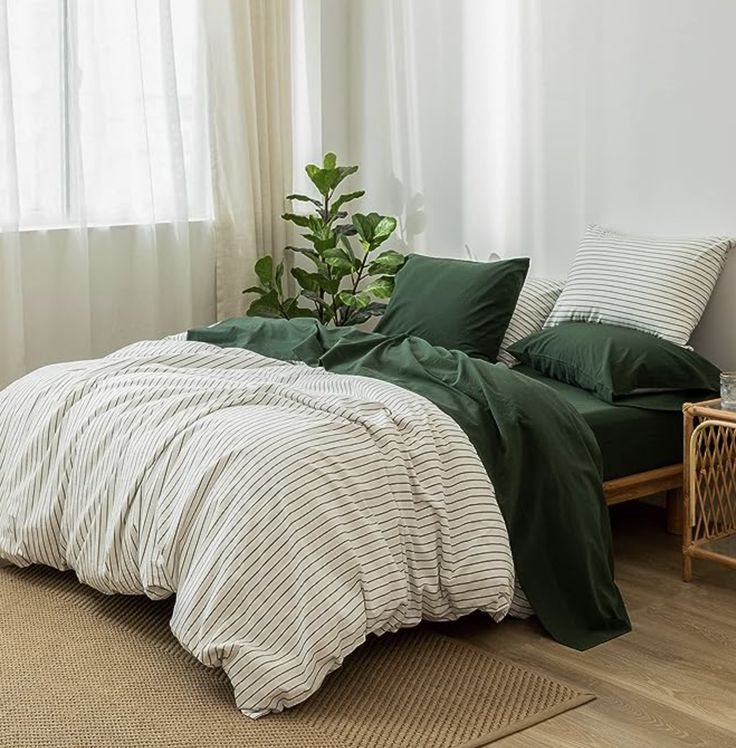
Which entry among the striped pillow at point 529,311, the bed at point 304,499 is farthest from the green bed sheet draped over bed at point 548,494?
the striped pillow at point 529,311

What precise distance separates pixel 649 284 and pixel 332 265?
1.62 metres

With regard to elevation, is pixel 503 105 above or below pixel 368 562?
above

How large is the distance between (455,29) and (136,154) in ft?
4.68

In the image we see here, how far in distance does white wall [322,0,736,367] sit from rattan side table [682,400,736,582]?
0.51 m

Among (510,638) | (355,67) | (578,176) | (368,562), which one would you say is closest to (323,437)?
(368,562)

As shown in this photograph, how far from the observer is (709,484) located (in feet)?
12.1

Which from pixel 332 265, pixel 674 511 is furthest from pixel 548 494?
pixel 332 265

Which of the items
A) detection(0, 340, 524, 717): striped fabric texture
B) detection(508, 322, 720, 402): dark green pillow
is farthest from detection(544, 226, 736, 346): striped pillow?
detection(0, 340, 524, 717): striped fabric texture

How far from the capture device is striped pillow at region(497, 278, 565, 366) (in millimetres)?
4297

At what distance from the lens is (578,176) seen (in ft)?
15.1

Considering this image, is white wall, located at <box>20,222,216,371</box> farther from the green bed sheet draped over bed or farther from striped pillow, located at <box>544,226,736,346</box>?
the green bed sheet draped over bed

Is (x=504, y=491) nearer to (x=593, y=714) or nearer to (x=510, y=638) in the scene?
(x=510, y=638)

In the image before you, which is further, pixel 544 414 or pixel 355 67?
pixel 355 67

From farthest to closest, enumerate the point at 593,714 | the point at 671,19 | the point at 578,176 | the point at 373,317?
the point at 373,317 < the point at 578,176 < the point at 671,19 < the point at 593,714
